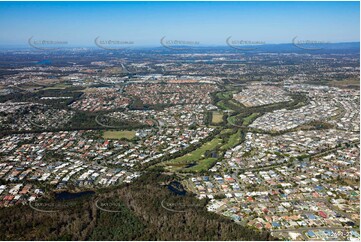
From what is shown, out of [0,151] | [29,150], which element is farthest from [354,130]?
[0,151]

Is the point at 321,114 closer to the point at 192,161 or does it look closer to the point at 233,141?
the point at 233,141

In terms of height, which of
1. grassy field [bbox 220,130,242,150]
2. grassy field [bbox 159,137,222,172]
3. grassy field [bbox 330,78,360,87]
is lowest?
grassy field [bbox 159,137,222,172]

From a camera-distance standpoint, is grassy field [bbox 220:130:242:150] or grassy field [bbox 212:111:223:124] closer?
grassy field [bbox 220:130:242:150]

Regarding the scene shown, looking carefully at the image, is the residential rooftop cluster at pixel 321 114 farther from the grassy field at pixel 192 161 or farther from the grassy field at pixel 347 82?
the grassy field at pixel 347 82

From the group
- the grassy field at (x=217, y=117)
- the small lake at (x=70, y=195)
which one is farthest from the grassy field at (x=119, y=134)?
the small lake at (x=70, y=195)

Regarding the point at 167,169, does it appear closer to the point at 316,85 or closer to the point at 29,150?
the point at 29,150

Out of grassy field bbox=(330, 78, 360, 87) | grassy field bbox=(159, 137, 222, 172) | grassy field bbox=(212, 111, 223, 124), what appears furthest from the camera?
grassy field bbox=(330, 78, 360, 87)

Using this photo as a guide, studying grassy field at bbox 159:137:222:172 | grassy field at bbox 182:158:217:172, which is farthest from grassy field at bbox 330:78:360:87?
grassy field at bbox 182:158:217:172

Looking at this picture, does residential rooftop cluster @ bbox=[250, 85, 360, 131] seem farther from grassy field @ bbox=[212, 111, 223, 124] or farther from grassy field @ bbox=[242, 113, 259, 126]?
grassy field @ bbox=[212, 111, 223, 124]

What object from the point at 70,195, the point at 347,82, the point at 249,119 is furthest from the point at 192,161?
the point at 347,82
